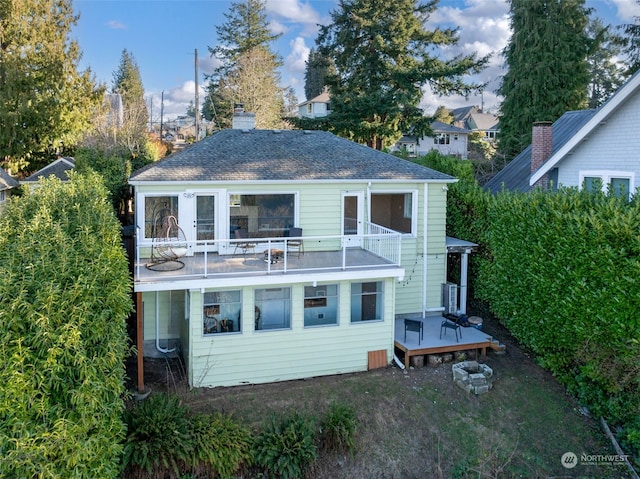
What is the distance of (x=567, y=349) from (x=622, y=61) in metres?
23.4

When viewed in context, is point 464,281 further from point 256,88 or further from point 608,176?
point 256,88

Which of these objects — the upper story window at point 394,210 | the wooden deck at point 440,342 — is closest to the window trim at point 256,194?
the upper story window at point 394,210

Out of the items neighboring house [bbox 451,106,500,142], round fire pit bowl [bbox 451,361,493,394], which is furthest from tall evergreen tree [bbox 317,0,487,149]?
neighboring house [bbox 451,106,500,142]

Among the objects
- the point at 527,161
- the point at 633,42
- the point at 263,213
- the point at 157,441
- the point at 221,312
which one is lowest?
the point at 157,441

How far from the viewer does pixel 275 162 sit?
14.4 meters

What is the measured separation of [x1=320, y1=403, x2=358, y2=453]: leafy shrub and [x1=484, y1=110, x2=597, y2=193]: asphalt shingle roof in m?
11.5

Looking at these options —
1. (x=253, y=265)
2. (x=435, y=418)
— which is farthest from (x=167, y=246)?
(x=435, y=418)

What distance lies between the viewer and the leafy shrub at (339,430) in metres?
9.76

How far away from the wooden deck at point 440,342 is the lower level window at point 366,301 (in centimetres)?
108

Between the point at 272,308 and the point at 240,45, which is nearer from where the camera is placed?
the point at 272,308

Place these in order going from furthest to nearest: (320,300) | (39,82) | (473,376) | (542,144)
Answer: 1. (39,82)
2. (542,144)
3. (320,300)
4. (473,376)

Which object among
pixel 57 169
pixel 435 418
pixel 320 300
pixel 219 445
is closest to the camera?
pixel 219 445

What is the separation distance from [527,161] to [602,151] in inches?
257

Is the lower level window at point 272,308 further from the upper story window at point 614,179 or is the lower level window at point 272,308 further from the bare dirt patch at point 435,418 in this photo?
the upper story window at point 614,179
